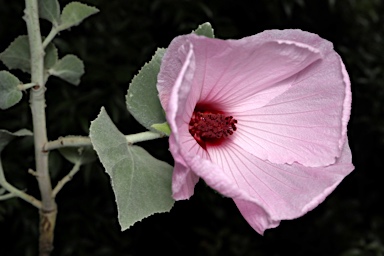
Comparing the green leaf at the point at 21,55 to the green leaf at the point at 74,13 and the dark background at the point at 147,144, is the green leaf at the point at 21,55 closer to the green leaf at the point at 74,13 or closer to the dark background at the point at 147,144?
the green leaf at the point at 74,13

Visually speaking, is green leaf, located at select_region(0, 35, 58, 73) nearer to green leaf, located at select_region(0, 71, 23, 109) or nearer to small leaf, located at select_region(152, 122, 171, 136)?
green leaf, located at select_region(0, 71, 23, 109)

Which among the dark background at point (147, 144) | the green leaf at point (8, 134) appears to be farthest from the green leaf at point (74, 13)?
the dark background at point (147, 144)

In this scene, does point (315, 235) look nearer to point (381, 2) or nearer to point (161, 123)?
point (381, 2)

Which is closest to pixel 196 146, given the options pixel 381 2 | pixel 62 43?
pixel 62 43

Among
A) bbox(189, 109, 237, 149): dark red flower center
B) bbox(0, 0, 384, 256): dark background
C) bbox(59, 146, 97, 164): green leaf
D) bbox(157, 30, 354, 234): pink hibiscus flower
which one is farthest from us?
bbox(0, 0, 384, 256): dark background

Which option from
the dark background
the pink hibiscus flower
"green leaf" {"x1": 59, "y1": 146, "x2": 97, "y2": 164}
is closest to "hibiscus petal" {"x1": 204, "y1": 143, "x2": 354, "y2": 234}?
the pink hibiscus flower

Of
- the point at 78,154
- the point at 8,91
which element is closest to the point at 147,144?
the point at 78,154
